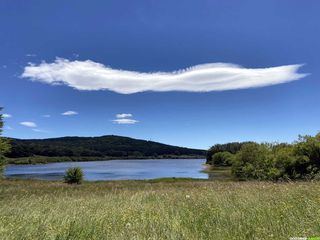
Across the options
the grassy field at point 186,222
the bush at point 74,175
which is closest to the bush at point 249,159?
the bush at point 74,175

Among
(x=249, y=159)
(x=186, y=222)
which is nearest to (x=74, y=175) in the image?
(x=249, y=159)

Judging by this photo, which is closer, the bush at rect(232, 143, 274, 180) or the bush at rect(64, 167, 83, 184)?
the bush at rect(64, 167, 83, 184)

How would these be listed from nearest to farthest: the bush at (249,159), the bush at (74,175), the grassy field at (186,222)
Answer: the grassy field at (186,222)
the bush at (74,175)
the bush at (249,159)

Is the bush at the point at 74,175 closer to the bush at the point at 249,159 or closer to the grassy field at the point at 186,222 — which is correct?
the bush at the point at 249,159

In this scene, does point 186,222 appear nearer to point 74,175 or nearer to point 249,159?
point 74,175

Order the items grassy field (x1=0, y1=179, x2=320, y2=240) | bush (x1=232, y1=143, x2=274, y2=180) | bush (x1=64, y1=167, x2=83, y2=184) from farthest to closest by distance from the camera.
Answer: bush (x1=232, y1=143, x2=274, y2=180), bush (x1=64, y1=167, x2=83, y2=184), grassy field (x1=0, y1=179, x2=320, y2=240)

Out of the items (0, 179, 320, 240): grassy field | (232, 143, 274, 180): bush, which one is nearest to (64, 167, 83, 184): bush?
(232, 143, 274, 180): bush

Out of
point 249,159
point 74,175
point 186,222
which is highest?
point 249,159

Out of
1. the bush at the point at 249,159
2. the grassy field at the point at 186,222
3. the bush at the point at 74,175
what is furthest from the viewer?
the bush at the point at 249,159

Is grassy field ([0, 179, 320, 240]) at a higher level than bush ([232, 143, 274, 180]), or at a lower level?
lower

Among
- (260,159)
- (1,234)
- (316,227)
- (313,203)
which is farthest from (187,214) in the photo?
(260,159)

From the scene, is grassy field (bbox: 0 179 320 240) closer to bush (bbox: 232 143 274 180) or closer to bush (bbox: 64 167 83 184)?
bush (bbox: 64 167 83 184)

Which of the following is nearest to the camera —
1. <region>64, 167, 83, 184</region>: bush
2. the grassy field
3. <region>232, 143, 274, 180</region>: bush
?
the grassy field

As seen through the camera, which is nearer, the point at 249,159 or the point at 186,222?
the point at 186,222
